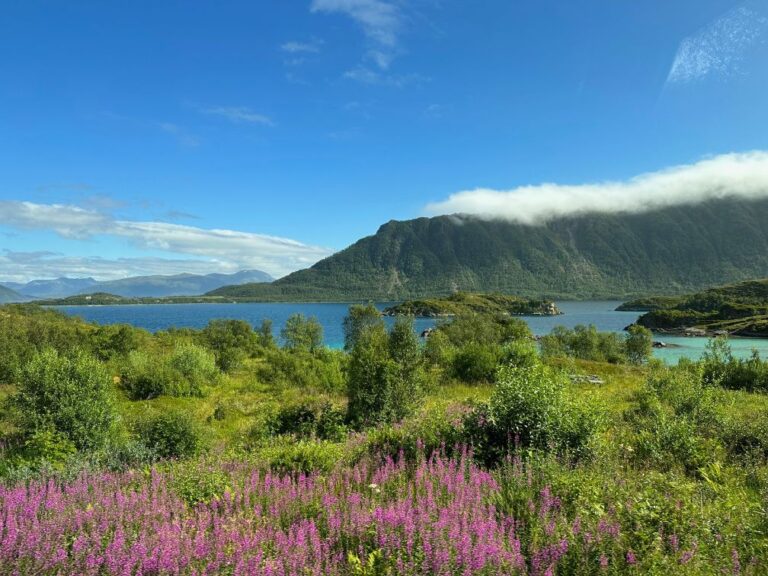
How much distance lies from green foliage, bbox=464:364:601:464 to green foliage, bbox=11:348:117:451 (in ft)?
31.0

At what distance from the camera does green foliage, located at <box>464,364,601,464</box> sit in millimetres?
7879

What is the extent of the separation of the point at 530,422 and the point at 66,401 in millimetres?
11705

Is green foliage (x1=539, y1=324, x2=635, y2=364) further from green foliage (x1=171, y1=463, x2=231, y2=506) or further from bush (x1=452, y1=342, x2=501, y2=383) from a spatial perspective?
green foliage (x1=171, y1=463, x2=231, y2=506)

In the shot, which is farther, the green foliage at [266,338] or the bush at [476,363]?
the green foliage at [266,338]

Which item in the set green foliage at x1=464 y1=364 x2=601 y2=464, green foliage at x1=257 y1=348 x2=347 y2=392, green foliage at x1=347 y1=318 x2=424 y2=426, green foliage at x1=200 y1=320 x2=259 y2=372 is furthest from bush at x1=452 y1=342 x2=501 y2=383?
green foliage at x1=200 y1=320 x2=259 y2=372

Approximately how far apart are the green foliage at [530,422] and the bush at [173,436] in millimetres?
7328

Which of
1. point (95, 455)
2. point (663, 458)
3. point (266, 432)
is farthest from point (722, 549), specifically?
point (266, 432)

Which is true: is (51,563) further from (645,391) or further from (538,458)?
(645,391)

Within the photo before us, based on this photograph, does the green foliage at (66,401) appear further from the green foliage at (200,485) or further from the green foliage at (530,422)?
the green foliage at (530,422)

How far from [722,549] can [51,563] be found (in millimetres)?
6114

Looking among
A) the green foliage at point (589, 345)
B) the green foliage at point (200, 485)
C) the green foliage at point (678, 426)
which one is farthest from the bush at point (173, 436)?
the green foliage at point (589, 345)

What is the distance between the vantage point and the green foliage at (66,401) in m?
12.0

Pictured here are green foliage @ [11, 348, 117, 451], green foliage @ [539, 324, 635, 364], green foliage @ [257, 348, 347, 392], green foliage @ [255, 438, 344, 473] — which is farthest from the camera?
green foliage @ [539, 324, 635, 364]

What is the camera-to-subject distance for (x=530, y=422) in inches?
320
